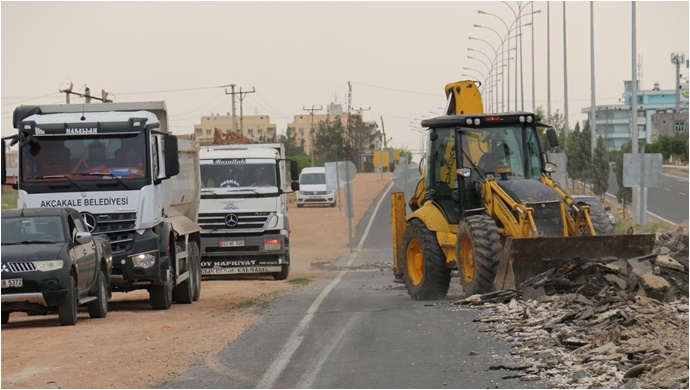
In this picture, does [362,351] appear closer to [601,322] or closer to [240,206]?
[601,322]

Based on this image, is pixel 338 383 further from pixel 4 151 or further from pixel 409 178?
pixel 409 178

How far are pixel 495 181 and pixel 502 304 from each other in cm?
277

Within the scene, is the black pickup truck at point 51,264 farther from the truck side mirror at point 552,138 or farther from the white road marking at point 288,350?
the truck side mirror at point 552,138

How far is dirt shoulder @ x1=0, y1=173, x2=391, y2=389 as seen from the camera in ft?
41.6

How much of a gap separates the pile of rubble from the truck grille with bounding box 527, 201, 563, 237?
0.98m

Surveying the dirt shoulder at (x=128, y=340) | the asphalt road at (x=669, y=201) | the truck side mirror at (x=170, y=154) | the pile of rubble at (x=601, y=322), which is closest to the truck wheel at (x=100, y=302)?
the dirt shoulder at (x=128, y=340)

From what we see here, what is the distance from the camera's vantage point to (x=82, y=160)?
20062mm

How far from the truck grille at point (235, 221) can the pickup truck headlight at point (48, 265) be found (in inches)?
476

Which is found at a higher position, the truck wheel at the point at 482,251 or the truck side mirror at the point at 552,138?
the truck side mirror at the point at 552,138

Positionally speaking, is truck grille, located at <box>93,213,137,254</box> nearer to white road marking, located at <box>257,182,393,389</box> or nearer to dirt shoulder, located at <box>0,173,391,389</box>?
dirt shoulder, located at <box>0,173,391,389</box>

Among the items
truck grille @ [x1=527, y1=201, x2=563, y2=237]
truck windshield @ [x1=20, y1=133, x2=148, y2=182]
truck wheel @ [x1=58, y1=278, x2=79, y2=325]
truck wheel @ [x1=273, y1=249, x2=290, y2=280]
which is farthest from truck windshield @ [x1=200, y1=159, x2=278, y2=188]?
truck grille @ [x1=527, y1=201, x2=563, y2=237]

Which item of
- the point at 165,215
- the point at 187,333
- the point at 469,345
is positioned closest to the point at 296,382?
the point at 469,345

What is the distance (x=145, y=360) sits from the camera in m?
13.8

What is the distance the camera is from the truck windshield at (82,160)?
20.0 m
